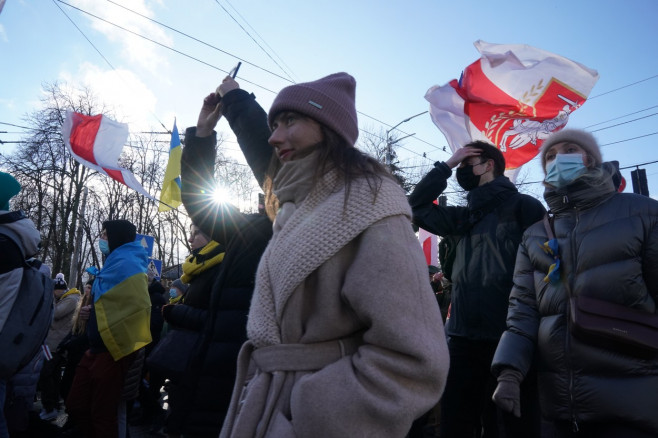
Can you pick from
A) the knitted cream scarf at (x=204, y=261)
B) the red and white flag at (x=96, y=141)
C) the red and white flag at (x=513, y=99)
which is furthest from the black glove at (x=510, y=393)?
the red and white flag at (x=96, y=141)

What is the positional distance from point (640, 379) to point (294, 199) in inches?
64.7

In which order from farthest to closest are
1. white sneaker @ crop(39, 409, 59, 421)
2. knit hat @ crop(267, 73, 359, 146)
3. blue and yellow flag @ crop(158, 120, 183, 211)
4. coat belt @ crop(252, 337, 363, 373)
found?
white sneaker @ crop(39, 409, 59, 421), blue and yellow flag @ crop(158, 120, 183, 211), knit hat @ crop(267, 73, 359, 146), coat belt @ crop(252, 337, 363, 373)

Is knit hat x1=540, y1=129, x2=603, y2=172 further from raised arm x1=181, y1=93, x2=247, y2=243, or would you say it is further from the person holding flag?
the person holding flag

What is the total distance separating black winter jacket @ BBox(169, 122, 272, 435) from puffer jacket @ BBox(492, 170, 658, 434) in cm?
129

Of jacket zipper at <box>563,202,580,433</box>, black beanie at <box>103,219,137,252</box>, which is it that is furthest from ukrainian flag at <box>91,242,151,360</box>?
jacket zipper at <box>563,202,580,433</box>

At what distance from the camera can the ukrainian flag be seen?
13.7 ft

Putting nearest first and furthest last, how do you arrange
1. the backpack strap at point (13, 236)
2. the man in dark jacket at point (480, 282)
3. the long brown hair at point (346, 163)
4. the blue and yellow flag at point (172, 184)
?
the long brown hair at point (346, 163), the man in dark jacket at point (480, 282), the backpack strap at point (13, 236), the blue and yellow flag at point (172, 184)

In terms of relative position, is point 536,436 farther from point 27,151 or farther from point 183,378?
point 27,151

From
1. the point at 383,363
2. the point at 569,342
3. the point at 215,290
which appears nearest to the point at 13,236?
the point at 215,290

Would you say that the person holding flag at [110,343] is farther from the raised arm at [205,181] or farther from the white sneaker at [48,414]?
the white sneaker at [48,414]

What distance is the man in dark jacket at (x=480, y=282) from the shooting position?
2.96 m

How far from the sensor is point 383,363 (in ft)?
3.86

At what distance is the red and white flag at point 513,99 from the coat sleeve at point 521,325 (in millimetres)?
2671

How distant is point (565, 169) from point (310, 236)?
6.13 ft
